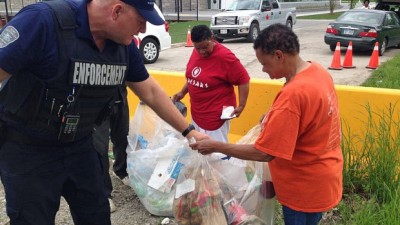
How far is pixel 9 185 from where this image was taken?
196 centimetres

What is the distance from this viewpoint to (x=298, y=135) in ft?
6.66

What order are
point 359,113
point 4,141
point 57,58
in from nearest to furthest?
point 57,58 → point 4,141 → point 359,113

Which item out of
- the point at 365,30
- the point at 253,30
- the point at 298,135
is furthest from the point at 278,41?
the point at 253,30

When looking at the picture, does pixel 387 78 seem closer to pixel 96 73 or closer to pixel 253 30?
pixel 96 73

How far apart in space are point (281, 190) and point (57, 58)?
4.32ft

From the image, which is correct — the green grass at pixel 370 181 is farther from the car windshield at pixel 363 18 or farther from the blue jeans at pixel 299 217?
the car windshield at pixel 363 18

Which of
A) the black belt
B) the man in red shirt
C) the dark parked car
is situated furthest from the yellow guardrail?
the dark parked car

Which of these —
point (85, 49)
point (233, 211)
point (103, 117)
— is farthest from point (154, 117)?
point (85, 49)

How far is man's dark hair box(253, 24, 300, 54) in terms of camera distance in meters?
2.02

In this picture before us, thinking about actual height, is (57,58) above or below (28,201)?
above

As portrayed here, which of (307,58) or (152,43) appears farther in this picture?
(307,58)

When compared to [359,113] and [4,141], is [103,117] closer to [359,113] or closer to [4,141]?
[4,141]

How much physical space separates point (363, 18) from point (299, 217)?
12093mm

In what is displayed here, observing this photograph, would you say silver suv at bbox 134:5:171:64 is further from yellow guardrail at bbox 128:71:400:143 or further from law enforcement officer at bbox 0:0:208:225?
law enforcement officer at bbox 0:0:208:225
